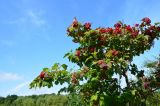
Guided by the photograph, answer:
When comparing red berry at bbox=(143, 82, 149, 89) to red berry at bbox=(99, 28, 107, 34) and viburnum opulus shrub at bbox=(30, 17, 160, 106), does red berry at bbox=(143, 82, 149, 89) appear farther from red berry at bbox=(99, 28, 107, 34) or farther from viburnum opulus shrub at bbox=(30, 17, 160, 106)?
red berry at bbox=(99, 28, 107, 34)

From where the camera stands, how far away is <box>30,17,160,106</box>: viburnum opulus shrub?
10891 mm

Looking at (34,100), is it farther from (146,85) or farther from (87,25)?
(146,85)

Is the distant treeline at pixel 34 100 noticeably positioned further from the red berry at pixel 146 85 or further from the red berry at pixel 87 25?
the red berry at pixel 146 85

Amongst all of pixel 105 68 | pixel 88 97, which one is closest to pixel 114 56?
pixel 105 68

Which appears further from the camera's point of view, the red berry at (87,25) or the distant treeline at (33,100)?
the distant treeline at (33,100)

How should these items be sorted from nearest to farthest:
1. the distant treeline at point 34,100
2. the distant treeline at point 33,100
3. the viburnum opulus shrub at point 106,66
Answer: the viburnum opulus shrub at point 106,66 → the distant treeline at point 34,100 → the distant treeline at point 33,100

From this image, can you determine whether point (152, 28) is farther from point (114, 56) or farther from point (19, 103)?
point (19, 103)

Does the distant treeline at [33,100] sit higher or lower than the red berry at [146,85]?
higher

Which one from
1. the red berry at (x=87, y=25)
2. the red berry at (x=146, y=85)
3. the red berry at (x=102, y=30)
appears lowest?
the red berry at (x=146, y=85)

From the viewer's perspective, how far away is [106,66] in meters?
10.5

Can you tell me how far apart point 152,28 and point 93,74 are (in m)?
2.57

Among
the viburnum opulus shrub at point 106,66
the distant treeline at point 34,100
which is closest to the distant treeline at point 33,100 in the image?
the distant treeline at point 34,100

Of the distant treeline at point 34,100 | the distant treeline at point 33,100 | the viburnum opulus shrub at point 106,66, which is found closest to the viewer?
the viburnum opulus shrub at point 106,66

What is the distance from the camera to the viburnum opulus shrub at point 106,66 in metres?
10.9
